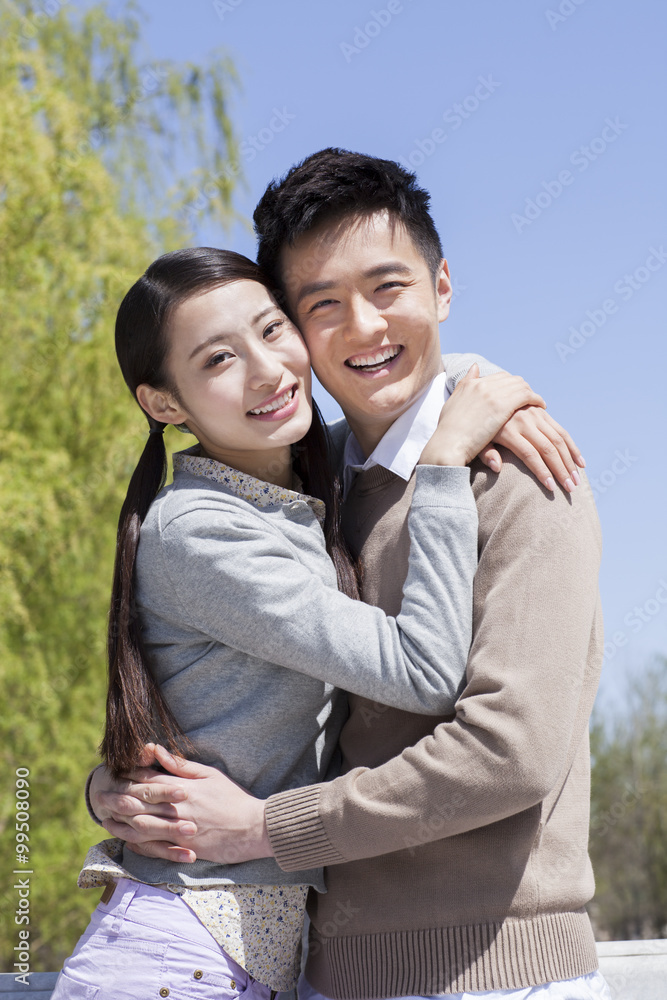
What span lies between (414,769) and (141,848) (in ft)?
1.73

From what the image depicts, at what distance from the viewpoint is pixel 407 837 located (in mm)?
1456

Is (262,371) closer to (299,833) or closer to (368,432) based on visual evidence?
(368,432)

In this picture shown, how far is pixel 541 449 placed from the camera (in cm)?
161

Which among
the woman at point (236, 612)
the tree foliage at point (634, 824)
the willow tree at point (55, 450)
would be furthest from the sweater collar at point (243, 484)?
the tree foliage at point (634, 824)

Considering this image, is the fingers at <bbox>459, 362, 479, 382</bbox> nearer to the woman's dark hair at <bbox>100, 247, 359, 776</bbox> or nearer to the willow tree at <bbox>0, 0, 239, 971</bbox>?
A: the woman's dark hair at <bbox>100, 247, 359, 776</bbox>

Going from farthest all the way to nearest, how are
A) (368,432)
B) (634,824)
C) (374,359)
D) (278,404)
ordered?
(634,824) < (368,432) < (374,359) < (278,404)

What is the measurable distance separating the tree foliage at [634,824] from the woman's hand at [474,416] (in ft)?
56.9

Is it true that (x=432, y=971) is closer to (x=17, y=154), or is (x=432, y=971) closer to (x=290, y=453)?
(x=290, y=453)

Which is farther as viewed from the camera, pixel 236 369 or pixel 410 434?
pixel 410 434

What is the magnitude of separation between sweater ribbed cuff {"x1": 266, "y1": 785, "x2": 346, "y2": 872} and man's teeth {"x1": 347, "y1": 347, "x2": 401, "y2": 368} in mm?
844

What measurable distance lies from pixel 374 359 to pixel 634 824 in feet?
60.4

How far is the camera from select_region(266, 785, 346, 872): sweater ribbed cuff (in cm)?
150

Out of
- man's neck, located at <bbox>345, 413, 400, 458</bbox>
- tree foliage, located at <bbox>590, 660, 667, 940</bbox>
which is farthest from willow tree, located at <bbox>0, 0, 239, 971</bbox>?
tree foliage, located at <bbox>590, 660, 667, 940</bbox>

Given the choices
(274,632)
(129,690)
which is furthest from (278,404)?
(129,690)
